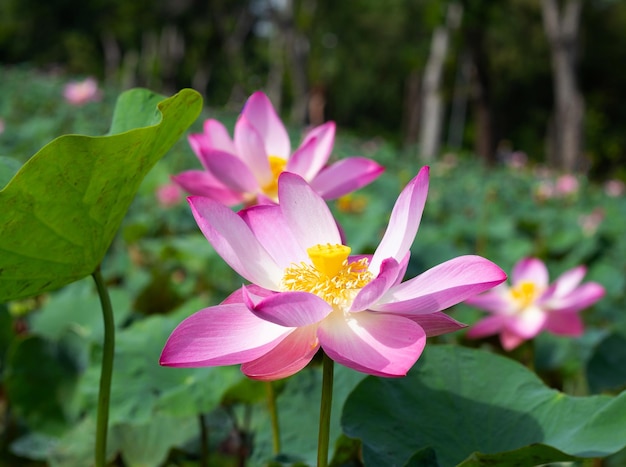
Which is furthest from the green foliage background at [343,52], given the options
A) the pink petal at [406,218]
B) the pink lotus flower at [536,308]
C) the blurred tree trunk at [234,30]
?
the pink petal at [406,218]

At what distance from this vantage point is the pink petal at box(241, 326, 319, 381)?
0.41m

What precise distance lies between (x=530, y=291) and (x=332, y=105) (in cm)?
2130

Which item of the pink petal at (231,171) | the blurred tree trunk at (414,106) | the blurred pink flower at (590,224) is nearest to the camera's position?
the pink petal at (231,171)

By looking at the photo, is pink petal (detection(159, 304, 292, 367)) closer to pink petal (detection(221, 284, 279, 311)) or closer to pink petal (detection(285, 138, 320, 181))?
pink petal (detection(221, 284, 279, 311))

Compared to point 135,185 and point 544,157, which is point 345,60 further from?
point 135,185

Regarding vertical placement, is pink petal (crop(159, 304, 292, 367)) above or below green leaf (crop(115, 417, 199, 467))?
above

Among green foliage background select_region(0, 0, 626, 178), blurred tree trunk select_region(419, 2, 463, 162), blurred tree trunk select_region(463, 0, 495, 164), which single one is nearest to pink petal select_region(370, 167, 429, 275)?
blurred tree trunk select_region(463, 0, 495, 164)

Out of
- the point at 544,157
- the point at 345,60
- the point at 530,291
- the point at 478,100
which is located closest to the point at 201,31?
the point at 345,60

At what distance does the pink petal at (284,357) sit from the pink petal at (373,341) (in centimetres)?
1

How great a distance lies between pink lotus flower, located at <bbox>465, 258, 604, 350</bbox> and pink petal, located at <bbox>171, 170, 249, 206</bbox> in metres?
0.47

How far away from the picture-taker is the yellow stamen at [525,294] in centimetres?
101

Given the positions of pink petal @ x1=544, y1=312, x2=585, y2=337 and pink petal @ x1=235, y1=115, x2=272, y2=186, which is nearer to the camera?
pink petal @ x1=235, y1=115, x2=272, y2=186

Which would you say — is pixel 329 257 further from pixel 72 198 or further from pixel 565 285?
pixel 565 285

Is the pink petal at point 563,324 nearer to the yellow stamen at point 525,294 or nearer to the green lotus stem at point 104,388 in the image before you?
the yellow stamen at point 525,294
